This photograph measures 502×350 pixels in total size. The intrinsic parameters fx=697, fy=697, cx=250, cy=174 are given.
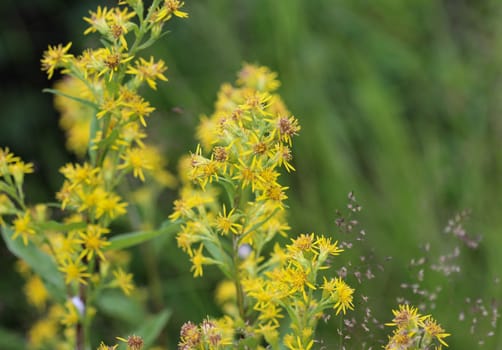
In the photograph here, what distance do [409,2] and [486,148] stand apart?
41.8 inches

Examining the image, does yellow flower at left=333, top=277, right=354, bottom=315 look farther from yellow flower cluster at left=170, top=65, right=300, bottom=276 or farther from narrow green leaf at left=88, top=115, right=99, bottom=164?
narrow green leaf at left=88, top=115, right=99, bottom=164

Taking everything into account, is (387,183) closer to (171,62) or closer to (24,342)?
(171,62)

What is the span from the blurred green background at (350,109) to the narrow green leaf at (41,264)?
954 mm

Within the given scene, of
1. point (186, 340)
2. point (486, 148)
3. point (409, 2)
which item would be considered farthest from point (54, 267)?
point (409, 2)

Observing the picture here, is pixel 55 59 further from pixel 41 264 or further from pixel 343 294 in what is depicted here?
pixel 343 294

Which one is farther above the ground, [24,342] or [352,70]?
[352,70]

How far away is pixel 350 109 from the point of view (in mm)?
3871

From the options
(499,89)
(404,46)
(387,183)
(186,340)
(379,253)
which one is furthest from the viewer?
(404,46)

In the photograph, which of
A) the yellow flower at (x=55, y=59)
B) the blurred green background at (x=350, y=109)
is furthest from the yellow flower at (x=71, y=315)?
the blurred green background at (x=350, y=109)

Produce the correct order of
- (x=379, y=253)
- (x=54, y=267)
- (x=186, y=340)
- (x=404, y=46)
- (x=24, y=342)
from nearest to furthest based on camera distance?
(x=186, y=340) < (x=54, y=267) < (x=24, y=342) < (x=379, y=253) < (x=404, y=46)

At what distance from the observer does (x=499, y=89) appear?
142 inches

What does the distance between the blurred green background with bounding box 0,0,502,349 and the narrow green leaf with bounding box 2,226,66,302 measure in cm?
95

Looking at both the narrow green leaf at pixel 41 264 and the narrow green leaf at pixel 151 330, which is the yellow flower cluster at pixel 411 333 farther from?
the narrow green leaf at pixel 41 264

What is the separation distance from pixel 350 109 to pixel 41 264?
2386mm
